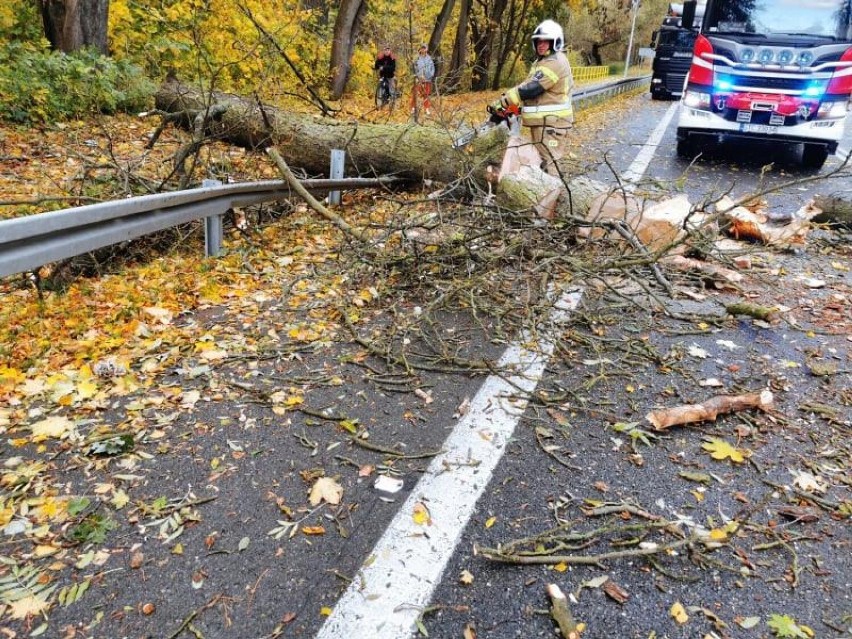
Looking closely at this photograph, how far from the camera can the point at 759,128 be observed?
9.64 metres

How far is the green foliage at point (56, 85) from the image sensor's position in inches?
345

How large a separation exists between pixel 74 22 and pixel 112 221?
900 centimetres

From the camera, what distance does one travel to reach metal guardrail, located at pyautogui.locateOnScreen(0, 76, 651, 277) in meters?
3.30

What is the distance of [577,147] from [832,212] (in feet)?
18.4

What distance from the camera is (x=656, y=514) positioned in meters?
2.50

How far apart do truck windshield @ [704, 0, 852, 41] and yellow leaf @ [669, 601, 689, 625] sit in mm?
10210

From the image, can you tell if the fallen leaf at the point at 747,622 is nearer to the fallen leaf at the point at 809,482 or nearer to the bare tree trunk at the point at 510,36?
the fallen leaf at the point at 809,482

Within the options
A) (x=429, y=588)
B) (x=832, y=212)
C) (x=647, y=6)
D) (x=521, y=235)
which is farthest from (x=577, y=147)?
(x=647, y=6)

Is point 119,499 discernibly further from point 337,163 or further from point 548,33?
point 548,33

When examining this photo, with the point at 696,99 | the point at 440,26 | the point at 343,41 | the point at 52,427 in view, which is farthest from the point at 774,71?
the point at 440,26

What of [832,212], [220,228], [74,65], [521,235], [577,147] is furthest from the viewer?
[577,147]

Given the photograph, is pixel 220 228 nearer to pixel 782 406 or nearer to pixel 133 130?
pixel 782 406

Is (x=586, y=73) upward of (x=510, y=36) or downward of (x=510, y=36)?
downward

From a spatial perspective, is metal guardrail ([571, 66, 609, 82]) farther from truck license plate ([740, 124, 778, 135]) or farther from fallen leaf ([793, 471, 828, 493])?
fallen leaf ([793, 471, 828, 493])
